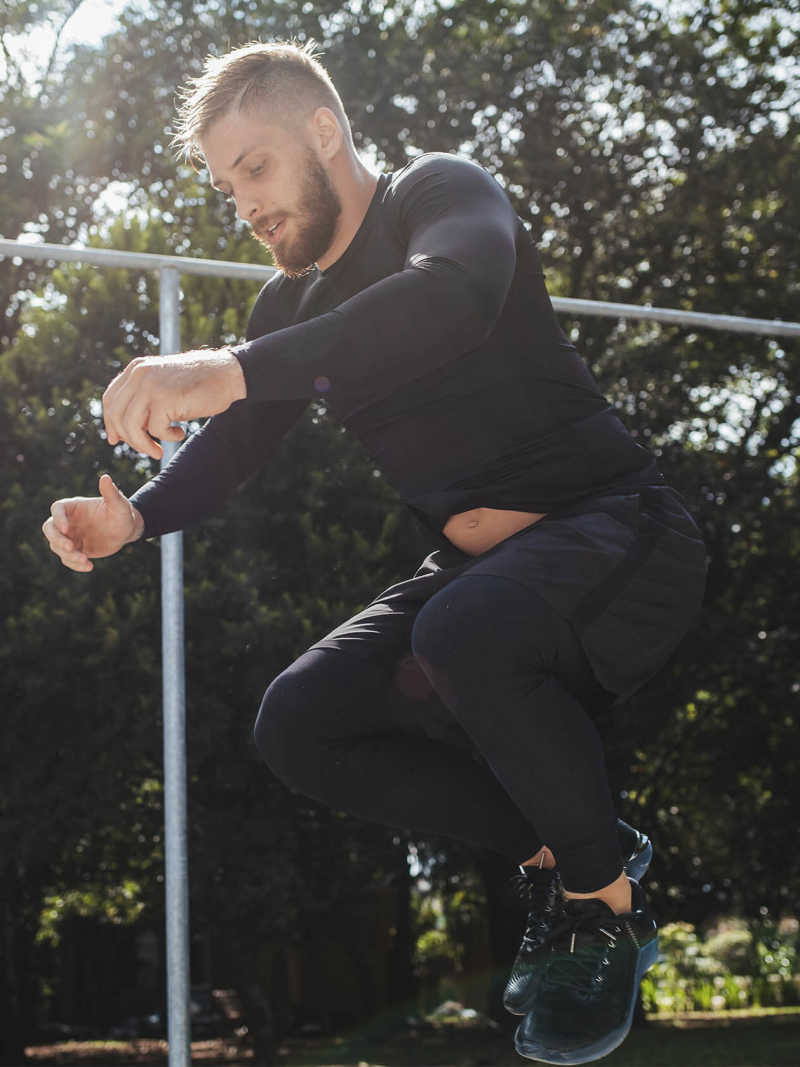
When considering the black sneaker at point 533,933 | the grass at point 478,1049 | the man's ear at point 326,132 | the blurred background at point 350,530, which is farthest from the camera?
the grass at point 478,1049

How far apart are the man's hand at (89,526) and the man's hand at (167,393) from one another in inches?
16.1

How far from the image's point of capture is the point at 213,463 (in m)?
1.93

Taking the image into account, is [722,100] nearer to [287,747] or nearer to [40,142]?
[40,142]

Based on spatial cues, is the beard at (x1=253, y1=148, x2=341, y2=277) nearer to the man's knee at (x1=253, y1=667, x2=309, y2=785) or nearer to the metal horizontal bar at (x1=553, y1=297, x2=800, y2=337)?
the man's knee at (x1=253, y1=667, x2=309, y2=785)

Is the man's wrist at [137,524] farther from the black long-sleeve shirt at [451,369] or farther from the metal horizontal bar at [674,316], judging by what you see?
the metal horizontal bar at [674,316]

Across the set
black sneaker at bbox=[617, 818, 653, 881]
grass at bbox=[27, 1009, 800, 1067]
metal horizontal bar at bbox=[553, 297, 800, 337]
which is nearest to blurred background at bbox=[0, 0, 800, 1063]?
grass at bbox=[27, 1009, 800, 1067]

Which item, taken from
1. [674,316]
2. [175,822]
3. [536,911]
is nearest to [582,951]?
[536,911]

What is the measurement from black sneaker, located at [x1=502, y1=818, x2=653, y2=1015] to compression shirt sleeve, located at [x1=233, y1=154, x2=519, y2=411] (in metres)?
0.74

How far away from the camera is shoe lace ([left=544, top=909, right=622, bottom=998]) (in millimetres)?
1482

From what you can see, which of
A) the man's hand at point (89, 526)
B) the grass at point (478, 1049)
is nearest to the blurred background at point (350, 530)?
the grass at point (478, 1049)

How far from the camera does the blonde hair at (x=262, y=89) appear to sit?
1606 mm

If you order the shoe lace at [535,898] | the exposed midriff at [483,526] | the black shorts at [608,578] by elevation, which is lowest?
the shoe lace at [535,898]

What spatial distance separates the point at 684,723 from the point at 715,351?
235 centimetres

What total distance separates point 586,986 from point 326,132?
121 cm
